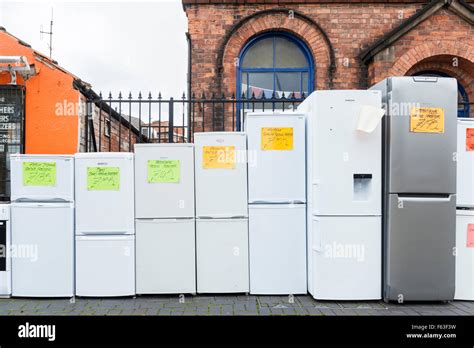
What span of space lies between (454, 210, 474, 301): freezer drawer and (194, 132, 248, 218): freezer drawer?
102 inches

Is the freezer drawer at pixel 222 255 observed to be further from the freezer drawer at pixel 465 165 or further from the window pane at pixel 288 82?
the window pane at pixel 288 82

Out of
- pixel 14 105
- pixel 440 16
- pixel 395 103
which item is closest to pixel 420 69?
pixel 440 16

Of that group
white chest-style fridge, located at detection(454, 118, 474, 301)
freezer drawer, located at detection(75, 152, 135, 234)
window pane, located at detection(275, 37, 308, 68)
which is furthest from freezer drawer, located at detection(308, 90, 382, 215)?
window pane, located at detection(275, 37, 308, 68)

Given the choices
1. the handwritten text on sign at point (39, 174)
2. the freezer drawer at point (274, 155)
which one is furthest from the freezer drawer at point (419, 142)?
the handwritten text on sign at point (39, 174)

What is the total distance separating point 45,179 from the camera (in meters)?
4.98

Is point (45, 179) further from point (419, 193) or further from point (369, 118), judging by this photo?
point (419, 193)

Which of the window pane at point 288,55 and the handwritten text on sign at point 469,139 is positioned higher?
the window pane at point 288,55

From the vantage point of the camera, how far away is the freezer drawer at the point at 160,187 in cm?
500

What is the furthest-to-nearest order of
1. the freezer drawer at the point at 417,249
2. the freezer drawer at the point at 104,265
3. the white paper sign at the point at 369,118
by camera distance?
the freezer drawer at the point at 104,265, the freezer drawer at the point at 417,249, the white paper sign at the point at 369,118

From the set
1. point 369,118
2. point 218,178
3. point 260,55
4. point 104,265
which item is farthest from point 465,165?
point 260,55

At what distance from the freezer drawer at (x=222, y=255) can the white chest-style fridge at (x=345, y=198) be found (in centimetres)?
88

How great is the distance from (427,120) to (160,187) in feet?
10.3

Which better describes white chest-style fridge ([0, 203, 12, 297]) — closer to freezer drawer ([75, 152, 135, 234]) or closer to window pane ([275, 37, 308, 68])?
freezer drawer ([75, 152, 135, 234])

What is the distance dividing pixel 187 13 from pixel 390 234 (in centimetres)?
662
